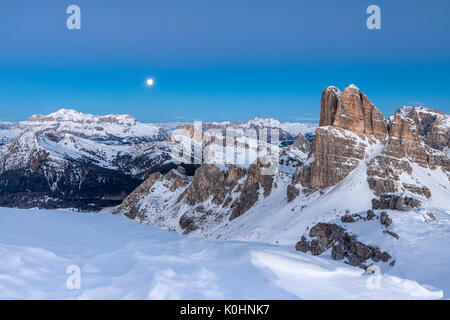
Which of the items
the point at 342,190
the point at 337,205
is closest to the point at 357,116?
the point at 342,190

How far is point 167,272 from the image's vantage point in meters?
9.76

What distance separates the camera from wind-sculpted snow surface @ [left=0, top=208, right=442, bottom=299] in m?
8.82

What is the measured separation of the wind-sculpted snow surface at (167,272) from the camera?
28.9ft

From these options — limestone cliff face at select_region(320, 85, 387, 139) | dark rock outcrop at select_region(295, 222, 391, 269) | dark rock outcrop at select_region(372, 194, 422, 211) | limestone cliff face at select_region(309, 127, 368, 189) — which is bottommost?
dark rock outcrop at select_region(295, 222, 391, 269)

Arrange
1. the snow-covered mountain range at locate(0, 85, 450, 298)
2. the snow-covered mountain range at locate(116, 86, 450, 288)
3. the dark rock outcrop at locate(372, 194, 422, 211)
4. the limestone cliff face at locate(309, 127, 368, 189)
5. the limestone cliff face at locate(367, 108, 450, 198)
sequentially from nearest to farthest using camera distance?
1. the snow-covered mountain range at locate(0, 85, 450, 298)
2. the snow-covered mountain range at locate(116, 86, 450, 288)
3. the dark rock outcrop at locate(372, 194, 422, 211)
4. the limestone cliff face at locate(367, 108, 450, 198)
5. the limestone cliff face at locate(309, 127, 368, 189)

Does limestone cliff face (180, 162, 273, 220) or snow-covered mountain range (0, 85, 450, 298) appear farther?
limestone cliff face (180, 162, 273, 220)

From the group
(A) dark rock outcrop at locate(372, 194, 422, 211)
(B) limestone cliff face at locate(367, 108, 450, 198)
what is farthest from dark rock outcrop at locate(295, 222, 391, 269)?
(B) limestone cliff face at locate(367, 108, 450, 198)

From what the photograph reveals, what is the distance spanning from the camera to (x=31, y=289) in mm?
8742

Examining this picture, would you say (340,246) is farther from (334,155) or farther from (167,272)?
(334,155)

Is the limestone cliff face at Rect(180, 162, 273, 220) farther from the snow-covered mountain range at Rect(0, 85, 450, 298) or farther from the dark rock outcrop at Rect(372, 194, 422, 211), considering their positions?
the dark rock outcrop at Rect(372, 194, 422, 211)

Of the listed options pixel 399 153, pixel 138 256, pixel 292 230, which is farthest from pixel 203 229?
pixel 138 256

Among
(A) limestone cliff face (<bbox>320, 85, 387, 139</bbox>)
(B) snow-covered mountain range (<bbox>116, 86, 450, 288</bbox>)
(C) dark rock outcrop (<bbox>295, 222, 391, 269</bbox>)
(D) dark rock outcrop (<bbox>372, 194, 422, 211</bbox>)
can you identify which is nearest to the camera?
(C) dark rock outcrop (<bbox>295, 222, 391, 269</bbox>)
